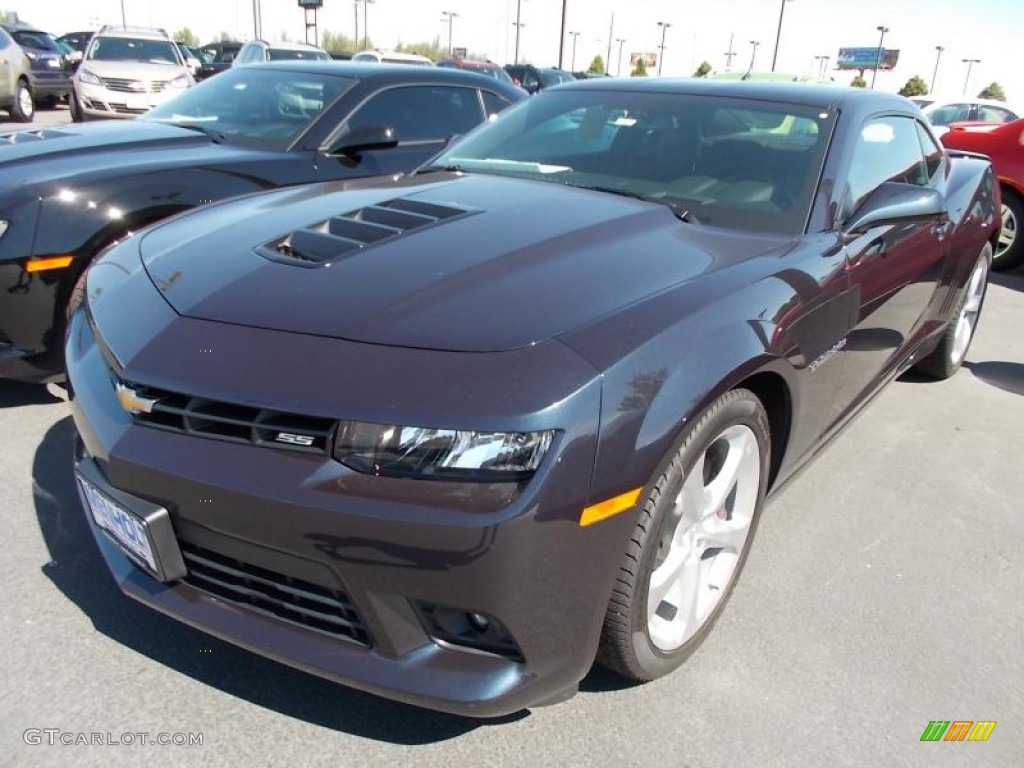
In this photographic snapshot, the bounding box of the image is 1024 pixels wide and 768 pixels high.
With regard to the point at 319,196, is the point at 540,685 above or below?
below

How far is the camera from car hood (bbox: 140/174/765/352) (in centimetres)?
185

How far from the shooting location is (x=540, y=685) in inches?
67.9

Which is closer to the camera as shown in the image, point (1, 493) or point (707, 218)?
point (707, 218)

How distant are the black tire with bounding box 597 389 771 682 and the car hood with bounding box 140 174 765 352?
350 mm

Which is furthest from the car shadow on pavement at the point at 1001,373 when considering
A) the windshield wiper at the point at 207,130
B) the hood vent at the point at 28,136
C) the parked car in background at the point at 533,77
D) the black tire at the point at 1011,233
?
the parked car in background at the point at 533,77

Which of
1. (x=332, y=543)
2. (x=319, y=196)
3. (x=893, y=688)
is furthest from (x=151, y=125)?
(x=893, y=688)

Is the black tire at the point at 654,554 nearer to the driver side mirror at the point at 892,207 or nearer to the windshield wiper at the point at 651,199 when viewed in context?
the windshield wiper at the point at 651,199

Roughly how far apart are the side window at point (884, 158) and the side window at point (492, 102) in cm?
270

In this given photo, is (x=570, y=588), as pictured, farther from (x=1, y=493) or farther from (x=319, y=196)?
(x=1, y=493)

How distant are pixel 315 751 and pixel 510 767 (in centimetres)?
45

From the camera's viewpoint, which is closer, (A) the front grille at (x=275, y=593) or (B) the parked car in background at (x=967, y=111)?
(A) the front grille at (x=275, y=593)

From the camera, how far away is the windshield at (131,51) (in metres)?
12.6

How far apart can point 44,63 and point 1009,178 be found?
17.8 meters

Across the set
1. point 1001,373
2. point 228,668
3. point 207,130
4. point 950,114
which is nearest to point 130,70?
point 207,130
